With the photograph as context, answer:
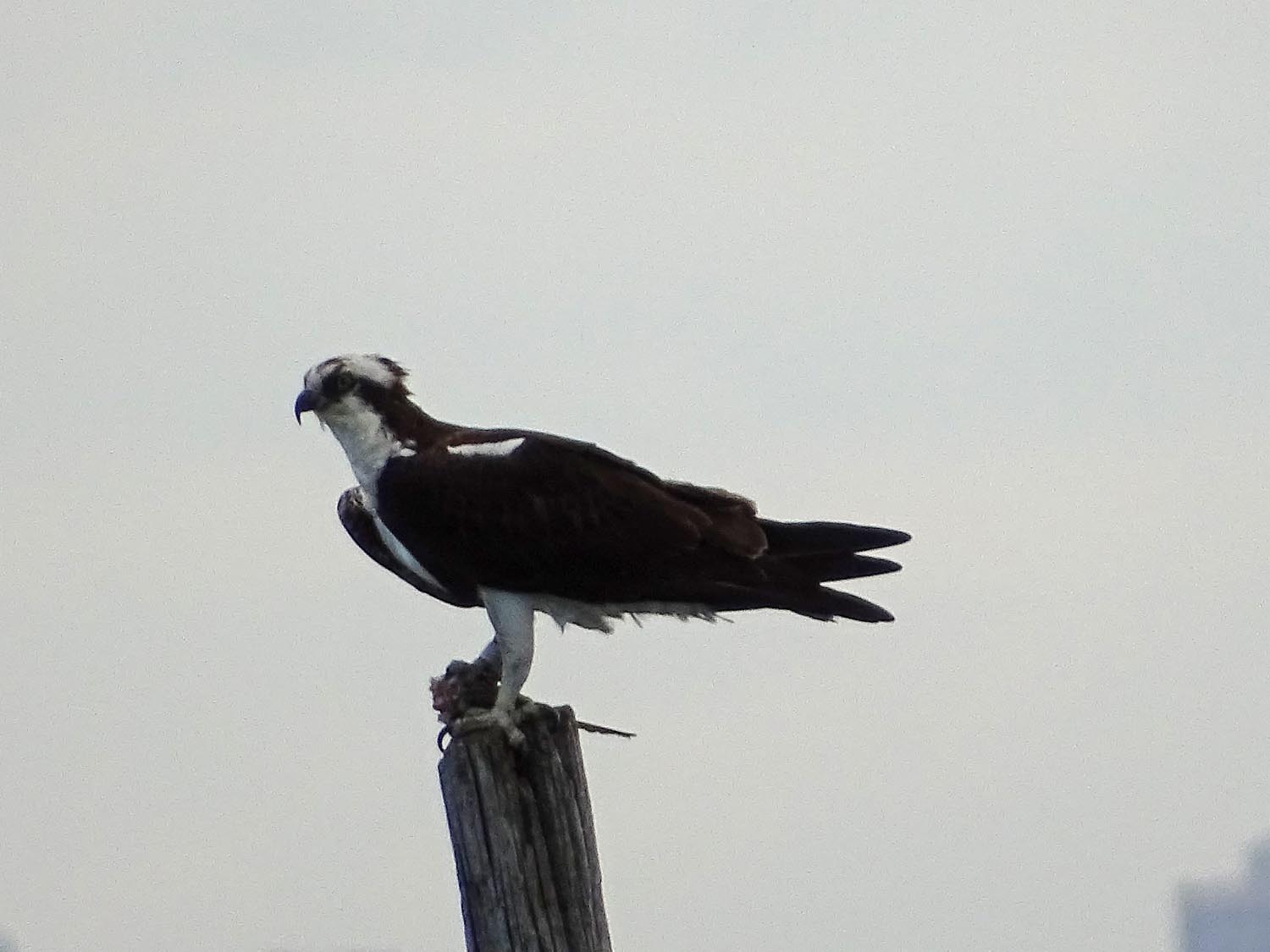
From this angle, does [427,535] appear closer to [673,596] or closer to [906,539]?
[673,596]

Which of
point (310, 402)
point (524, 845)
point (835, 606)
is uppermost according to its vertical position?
point (310, 402)

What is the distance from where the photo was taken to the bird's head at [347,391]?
10414mm

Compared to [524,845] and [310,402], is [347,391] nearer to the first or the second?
[310,402]

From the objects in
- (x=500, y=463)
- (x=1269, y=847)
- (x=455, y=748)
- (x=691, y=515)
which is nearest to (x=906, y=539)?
(x=691, y=515)

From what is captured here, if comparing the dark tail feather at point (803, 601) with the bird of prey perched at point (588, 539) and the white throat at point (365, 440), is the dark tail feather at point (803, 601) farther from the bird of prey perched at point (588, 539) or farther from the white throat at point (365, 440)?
the white throat at point (365, 440)

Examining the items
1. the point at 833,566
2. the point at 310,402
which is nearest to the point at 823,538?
the point at 833,566

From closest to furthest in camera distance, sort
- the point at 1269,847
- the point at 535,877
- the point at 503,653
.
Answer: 1. the point at 535,877
2. the point at 503,653
3. the point at 1269,847

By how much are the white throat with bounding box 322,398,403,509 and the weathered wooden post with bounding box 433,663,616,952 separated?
1903 mm

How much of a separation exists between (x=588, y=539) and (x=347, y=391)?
1.04m

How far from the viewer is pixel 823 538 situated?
33.3 ft

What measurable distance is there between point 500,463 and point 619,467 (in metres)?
0.41

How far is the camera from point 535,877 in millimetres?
8375

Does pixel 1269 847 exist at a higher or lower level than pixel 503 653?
higher

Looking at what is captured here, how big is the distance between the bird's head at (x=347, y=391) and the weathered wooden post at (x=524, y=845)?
2068 millimetres
